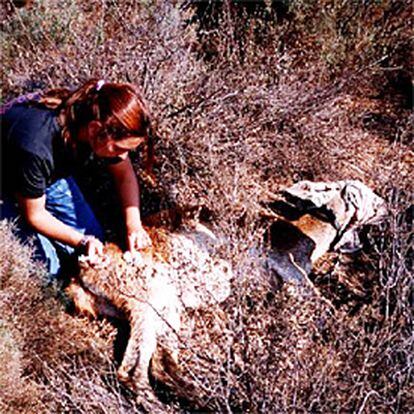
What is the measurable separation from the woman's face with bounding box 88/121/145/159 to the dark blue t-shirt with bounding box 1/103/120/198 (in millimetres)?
176

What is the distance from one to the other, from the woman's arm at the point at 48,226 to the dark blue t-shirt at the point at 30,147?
54 mm

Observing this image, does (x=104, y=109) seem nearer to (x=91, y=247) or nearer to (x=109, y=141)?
(x=109, y=141)

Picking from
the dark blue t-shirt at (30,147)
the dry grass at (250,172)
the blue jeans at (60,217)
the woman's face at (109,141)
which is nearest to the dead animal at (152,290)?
the dry grass at (250,172)

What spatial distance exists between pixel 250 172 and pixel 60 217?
1.33 meters

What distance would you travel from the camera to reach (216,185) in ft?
12.7

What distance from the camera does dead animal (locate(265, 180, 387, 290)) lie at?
378 centimetres

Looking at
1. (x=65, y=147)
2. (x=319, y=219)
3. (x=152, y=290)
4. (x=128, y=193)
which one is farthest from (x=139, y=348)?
(x=319, y=219)

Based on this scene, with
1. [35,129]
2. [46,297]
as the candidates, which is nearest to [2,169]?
[35,129]

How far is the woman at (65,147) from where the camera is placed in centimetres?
305

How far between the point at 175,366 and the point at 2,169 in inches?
52.2

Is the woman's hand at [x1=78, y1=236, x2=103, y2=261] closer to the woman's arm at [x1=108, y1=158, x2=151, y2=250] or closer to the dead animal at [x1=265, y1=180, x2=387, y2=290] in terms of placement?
the woman's arm at [x1=108, y1=158, x2=151, y2=250]

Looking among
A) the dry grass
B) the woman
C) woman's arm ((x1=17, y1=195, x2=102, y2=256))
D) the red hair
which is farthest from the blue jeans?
the red hair

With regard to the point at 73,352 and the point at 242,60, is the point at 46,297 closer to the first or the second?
the point at 73,352

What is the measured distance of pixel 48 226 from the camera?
337cm
